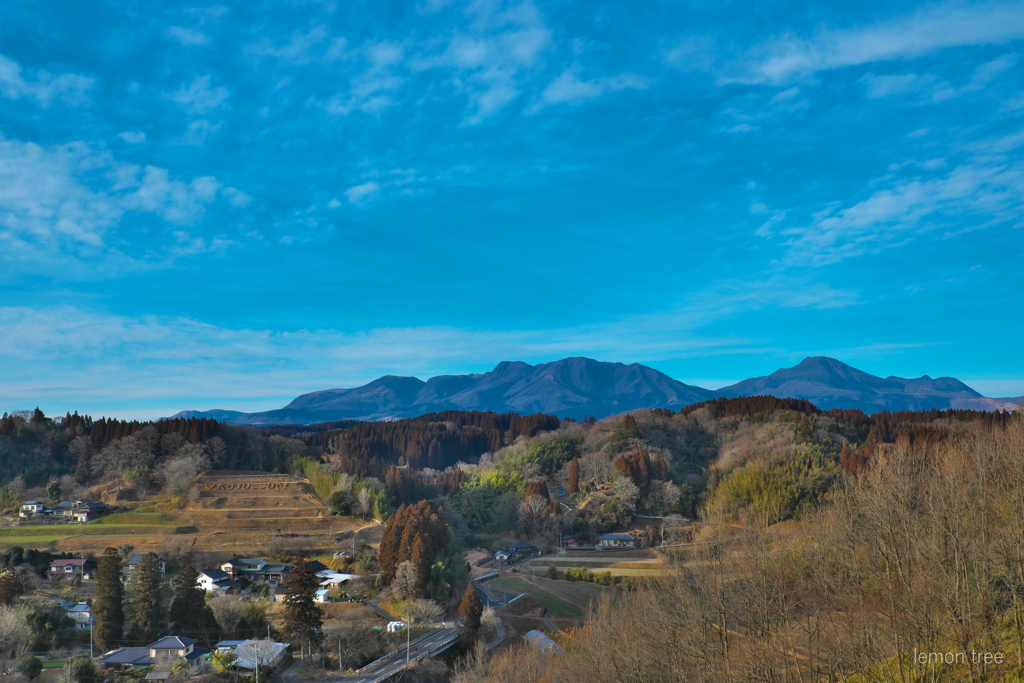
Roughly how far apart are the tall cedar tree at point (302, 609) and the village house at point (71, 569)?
1944 centimetres

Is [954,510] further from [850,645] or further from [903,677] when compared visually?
[903,677]

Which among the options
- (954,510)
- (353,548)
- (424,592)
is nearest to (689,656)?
(954,510)

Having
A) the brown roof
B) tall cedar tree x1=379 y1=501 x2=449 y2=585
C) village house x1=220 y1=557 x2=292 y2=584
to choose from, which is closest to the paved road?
tall cedar tree x1=379 y1=501 x2=449 y2=585

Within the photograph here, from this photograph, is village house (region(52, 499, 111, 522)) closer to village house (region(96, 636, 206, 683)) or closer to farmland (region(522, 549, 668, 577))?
village house (region(96, 636, 206, 683))

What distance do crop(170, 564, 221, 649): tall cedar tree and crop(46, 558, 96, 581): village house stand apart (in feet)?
45.8

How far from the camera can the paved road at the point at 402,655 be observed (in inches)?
1106

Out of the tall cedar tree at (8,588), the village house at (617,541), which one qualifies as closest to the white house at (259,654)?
the tall cedar tree at (8,588)

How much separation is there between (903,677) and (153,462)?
65.7 metres

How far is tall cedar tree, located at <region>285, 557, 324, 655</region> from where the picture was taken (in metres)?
30.0

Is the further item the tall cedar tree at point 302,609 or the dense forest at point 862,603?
the tall cedar tree at point 302,609

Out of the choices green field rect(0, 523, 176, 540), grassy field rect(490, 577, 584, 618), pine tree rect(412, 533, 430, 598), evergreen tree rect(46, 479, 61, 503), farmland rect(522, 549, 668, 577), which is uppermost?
evergreen tree rect(46, 479, 61, 503)

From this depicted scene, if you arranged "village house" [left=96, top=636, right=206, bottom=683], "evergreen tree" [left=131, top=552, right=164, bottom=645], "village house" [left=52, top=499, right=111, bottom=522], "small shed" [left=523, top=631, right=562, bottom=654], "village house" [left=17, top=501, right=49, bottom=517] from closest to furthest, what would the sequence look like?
"village house" [left=96, top=636, right=206, bottom=683], "small shed" [left=523, top=631, right=562, bottom=654], "evergreen tree" [left=131, top=552, right=164, bottom=645], "village house" [left=52, top=499, right=111, bottom=522], "village house" [left=17, top=501, right=49, bottom=517]

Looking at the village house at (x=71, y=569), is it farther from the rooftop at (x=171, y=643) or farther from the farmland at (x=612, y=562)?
the farmland at (x=612, y=562)

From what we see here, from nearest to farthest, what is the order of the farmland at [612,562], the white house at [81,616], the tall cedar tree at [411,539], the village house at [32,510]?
the white house at [81,616], the tall cedar tree at [411,539], the farmland at [612,562], the village house at [32,510]
